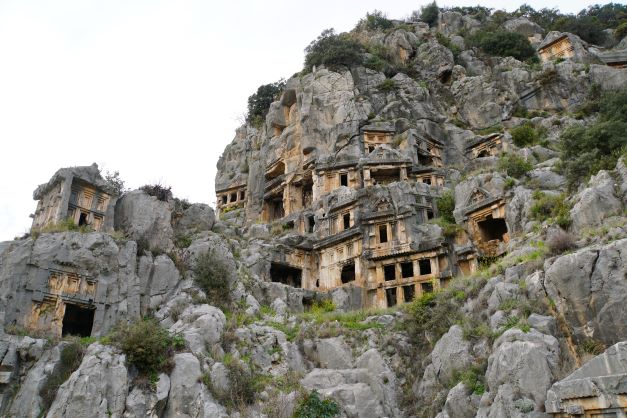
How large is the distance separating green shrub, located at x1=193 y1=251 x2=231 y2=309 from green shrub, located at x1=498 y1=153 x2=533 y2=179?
62.9 feet

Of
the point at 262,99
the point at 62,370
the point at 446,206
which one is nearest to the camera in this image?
the point at 62,370

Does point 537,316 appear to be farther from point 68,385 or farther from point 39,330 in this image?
point 39,330

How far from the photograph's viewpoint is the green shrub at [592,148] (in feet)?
77.2

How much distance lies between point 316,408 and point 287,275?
20.4 meters

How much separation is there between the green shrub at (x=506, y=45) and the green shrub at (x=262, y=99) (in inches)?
981

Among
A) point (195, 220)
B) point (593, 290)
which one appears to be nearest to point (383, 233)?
point (195, 220)

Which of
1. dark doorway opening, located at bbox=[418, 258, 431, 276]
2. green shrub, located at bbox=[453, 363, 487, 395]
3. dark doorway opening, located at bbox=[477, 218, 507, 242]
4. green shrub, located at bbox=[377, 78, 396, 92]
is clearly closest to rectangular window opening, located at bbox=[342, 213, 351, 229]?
dark doorway opening, located at bbox=[418, 258, 431, 276]

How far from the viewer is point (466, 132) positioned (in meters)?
47.1

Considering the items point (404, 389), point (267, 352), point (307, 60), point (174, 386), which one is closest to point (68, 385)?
point (174, 386)

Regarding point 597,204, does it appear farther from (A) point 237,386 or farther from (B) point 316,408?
(A) point 237,386

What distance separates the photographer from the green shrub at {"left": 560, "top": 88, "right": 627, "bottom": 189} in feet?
77.2

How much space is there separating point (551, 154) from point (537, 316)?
885 inches

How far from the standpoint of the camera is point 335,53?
52344mm

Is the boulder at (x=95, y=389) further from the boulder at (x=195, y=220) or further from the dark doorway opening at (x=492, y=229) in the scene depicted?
the dark doorway opening at (x=492, y=229)
